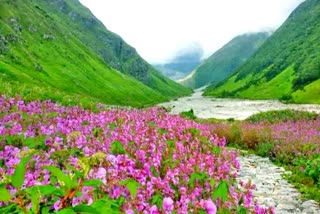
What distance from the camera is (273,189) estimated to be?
13039 millimetres

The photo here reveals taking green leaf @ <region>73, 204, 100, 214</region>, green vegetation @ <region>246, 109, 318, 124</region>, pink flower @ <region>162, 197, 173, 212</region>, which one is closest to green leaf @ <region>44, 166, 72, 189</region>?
green leaf @ <region>73, 204, 100, 214</region>

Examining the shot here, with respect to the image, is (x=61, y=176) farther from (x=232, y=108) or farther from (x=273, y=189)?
(x=232, y=108)

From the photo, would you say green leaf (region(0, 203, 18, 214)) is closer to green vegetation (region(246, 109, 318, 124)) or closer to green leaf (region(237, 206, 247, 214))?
green leaf (region(237, 206, 247, 214))

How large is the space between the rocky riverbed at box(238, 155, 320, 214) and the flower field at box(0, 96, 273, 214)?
6.63ft

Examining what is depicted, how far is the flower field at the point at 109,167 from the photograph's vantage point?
3115mm

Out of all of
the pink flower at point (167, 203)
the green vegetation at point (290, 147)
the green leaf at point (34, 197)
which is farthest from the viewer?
the green vegetation at point (290, 147)

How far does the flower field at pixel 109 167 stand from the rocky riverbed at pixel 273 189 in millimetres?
2022

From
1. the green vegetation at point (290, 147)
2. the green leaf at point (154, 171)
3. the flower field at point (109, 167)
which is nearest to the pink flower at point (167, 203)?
the flower field at point (109, 167)

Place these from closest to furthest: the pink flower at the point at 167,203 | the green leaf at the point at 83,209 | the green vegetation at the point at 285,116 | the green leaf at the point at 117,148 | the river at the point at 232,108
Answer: the green leaf at the point at 83,209 → the pink flower at the point at 167,203 → the green leaf at the point at 117,148 → the green vegetation at the point at 285,116 → the river at the point at 232,108

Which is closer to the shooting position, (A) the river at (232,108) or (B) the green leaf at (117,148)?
(B) the green leaf at (117,148)

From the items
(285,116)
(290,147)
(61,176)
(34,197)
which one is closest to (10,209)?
(34,197)

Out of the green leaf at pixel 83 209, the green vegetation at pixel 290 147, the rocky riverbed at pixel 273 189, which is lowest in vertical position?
the rocky riverbed at pixel 273 189

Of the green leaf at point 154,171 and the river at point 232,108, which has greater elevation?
the river at point 232,108

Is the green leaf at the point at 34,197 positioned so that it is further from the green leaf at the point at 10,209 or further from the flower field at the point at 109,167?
the green leaf at the point at 10,209
